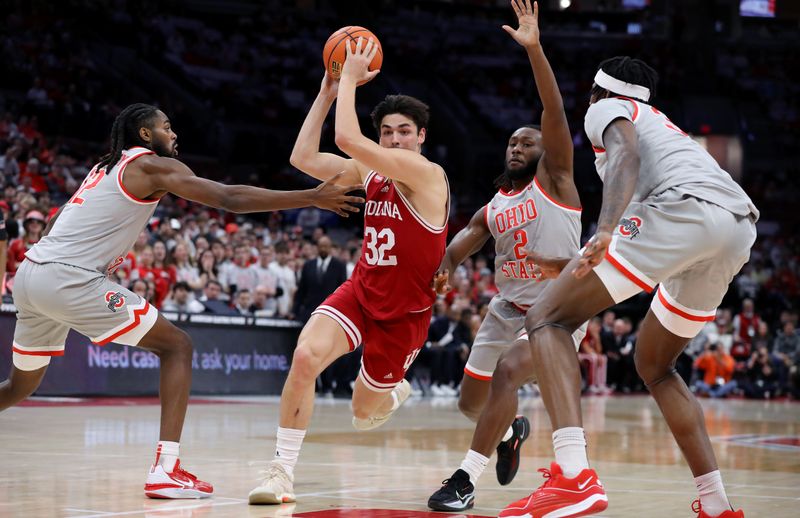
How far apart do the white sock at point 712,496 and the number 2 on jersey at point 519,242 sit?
1896 mm

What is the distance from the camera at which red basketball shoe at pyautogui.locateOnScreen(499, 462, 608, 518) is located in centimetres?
428

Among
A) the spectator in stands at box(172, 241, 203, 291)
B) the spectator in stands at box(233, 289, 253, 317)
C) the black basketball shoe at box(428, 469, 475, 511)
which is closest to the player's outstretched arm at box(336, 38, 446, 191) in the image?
the black basketball shoe at box(428, 469, 475, 511)

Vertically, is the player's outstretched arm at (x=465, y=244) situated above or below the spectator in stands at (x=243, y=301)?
below

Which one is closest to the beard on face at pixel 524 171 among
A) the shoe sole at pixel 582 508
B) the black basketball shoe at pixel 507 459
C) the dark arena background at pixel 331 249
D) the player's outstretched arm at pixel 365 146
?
the player's outstretched arm at pixel 365 146

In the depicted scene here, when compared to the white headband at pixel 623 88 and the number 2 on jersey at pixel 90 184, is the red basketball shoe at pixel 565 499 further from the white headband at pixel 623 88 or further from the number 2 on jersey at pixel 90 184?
the number 2 on jersey at pixel 90 184

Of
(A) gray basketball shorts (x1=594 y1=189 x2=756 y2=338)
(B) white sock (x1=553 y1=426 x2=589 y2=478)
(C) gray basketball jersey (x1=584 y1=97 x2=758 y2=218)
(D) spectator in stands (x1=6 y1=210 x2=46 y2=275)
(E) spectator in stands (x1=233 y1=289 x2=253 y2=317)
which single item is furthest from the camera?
(E) spectator in stands (x1=233 y1=289 x2=253 y2=317)

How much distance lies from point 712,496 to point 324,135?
2421 cm

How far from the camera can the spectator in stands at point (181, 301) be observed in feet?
46.9

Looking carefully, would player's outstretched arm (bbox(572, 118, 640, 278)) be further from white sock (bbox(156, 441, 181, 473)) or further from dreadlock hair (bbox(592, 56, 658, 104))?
white sock (bbox(156, 441, 181, 473))

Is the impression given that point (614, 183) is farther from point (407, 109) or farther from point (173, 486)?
point (173, 486)

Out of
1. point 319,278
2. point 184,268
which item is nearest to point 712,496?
point 319,278

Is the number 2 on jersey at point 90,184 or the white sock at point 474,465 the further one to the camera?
the number 2 on jersey at point 90,184

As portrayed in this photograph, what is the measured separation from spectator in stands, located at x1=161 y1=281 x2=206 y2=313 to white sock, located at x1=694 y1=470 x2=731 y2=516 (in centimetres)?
999

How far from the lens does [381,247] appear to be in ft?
19.2
